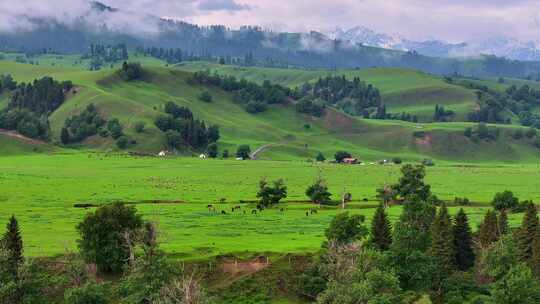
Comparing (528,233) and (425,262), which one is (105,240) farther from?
(528,233)

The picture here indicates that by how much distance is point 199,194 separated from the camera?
134875 millimetres

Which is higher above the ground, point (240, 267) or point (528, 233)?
point (528, 233)

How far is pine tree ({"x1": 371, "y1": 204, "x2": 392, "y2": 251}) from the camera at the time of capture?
87.4 metres

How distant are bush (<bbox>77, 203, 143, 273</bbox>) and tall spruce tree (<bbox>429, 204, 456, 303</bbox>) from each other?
34661 millimetres

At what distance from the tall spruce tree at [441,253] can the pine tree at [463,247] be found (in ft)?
4.63

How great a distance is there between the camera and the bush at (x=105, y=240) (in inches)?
3191

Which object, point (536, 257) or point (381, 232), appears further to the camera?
point (381, 232)

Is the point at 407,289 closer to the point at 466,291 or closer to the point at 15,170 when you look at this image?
the point at 466,291

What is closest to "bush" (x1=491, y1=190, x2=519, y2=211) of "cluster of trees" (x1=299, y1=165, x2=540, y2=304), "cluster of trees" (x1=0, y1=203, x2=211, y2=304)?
"cluster of trees" (x1=299, y1=165, x2=540, y2=304)

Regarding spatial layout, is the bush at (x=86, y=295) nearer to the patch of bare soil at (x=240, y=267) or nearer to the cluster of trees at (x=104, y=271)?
the cluster of trees at (x=104, y=271)

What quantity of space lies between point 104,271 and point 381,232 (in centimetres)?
3346

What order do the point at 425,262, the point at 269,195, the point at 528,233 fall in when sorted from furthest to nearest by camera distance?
1. the point at 269,195
2. the point at 528,233
3. the point at 425,262

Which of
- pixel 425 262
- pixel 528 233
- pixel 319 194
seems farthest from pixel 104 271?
pixel 319 194

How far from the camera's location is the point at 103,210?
8425 cm
